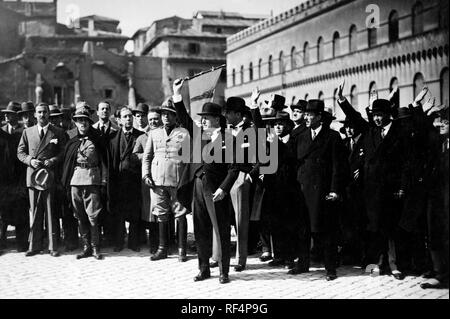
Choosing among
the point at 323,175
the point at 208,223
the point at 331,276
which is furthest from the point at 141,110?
the point at 331,276

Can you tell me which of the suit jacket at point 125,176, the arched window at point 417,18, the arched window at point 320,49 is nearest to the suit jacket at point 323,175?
the suit jacket at point 125,176

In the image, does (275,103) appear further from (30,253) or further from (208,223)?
(30,253)

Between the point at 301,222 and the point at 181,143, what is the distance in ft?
7.68

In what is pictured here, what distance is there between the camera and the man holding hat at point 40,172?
879cm

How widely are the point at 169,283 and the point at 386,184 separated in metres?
3.17

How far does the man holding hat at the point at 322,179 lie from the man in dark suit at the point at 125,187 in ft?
10.2

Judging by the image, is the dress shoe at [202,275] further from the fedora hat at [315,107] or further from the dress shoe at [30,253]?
the dress shoe at [30,253]

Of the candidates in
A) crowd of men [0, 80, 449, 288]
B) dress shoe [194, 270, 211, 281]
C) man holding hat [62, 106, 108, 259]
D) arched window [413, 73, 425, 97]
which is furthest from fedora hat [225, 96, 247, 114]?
arched window [413, 73, 425, 97]

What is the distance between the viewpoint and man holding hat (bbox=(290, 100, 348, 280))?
7.17 meters

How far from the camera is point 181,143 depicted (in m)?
8.52

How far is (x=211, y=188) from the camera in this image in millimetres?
7020

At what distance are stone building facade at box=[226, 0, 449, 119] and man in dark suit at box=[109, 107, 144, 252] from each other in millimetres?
12487
